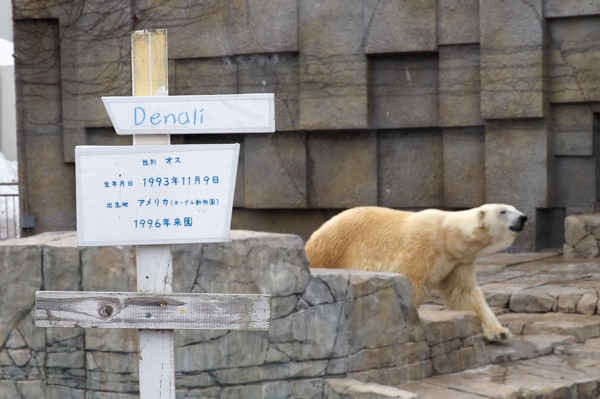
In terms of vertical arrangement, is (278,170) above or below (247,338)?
above

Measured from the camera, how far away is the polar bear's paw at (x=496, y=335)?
19.0 ft

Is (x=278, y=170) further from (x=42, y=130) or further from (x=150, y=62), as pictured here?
(x=150, y=62)

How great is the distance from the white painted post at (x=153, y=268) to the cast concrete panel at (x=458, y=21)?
6.49 meters

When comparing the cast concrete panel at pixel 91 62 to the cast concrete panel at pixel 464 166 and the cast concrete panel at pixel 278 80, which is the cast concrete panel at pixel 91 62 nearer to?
the cast concrete panel at pixel 278 80

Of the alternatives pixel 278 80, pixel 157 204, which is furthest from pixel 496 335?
pixel 278 80

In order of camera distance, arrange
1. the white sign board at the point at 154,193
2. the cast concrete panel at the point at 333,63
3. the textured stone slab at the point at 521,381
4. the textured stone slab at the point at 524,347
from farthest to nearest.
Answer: the cast concrete panel at the point at 333,63, the textured stone slab at the point at 524,347, the textured stone slab at the point at 521,381, the white sign board at the point at 154,193

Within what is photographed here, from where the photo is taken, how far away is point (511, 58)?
8.82 m

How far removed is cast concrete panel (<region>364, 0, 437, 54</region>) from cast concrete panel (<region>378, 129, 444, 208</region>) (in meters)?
0.87

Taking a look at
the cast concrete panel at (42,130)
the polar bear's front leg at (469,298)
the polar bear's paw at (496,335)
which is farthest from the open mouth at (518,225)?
the cast concrete panel at (42,130)

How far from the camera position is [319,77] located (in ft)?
31.3

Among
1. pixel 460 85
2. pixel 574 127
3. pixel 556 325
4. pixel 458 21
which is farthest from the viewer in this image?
pixel 460 85

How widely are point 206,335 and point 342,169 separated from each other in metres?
5.29

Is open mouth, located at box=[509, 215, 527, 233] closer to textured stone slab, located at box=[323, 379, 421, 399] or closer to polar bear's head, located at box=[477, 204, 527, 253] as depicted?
polar bear's head, located at box=[477, 204, 527, 253]

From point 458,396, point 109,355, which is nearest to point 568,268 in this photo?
point 458,396
